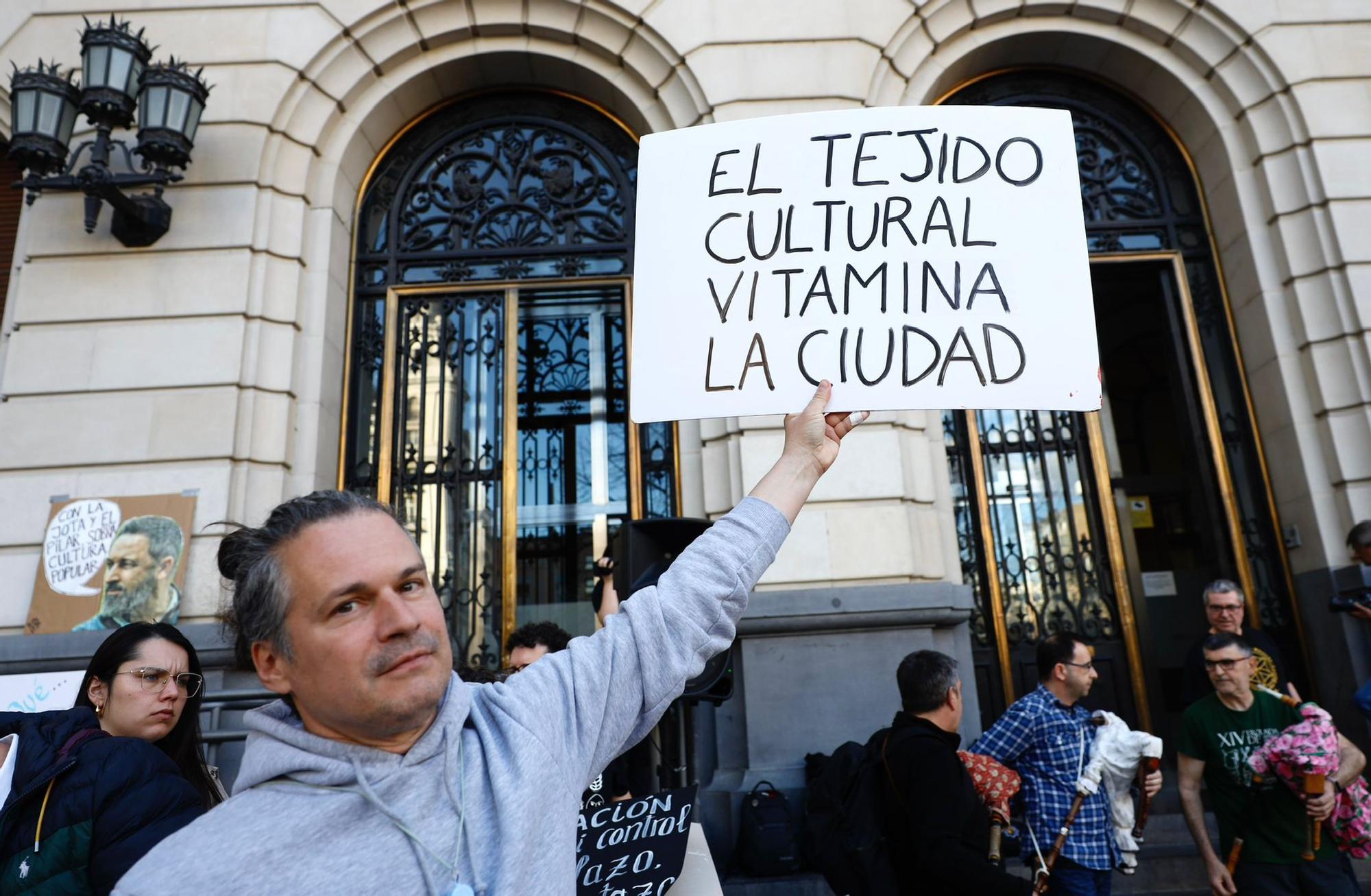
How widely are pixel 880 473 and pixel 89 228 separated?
6.30 metres

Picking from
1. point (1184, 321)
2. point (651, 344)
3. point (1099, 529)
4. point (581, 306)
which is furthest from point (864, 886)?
point (1184, 321)

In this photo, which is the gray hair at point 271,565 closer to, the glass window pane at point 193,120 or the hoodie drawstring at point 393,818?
the hoodie drawstring at point 393,818

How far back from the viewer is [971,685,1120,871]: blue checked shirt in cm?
432

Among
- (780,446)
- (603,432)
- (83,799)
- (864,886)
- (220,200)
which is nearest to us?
(83,799)

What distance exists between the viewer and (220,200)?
7.36m

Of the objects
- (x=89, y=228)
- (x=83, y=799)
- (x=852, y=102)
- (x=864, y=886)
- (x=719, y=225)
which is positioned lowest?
(x=864, y=886)

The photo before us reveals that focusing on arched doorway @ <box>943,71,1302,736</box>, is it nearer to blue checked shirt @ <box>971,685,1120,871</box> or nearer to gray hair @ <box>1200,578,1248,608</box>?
gray hair @ <box>1200,578,1248,608</box>

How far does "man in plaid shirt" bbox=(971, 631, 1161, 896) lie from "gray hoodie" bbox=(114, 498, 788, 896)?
3464mm

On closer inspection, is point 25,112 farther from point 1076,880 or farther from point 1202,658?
point 1202,658

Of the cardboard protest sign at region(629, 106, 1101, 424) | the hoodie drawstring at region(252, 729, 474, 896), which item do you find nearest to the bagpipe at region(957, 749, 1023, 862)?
the cardboard protest sign at region(629, 106, 1101, 424)

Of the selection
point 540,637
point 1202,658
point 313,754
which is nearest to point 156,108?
point 540,637

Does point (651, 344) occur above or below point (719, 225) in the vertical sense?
below

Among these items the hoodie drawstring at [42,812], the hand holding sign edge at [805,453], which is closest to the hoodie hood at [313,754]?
the hand holding sign edge at [805,453]

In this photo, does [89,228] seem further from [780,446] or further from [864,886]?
[864,886]
